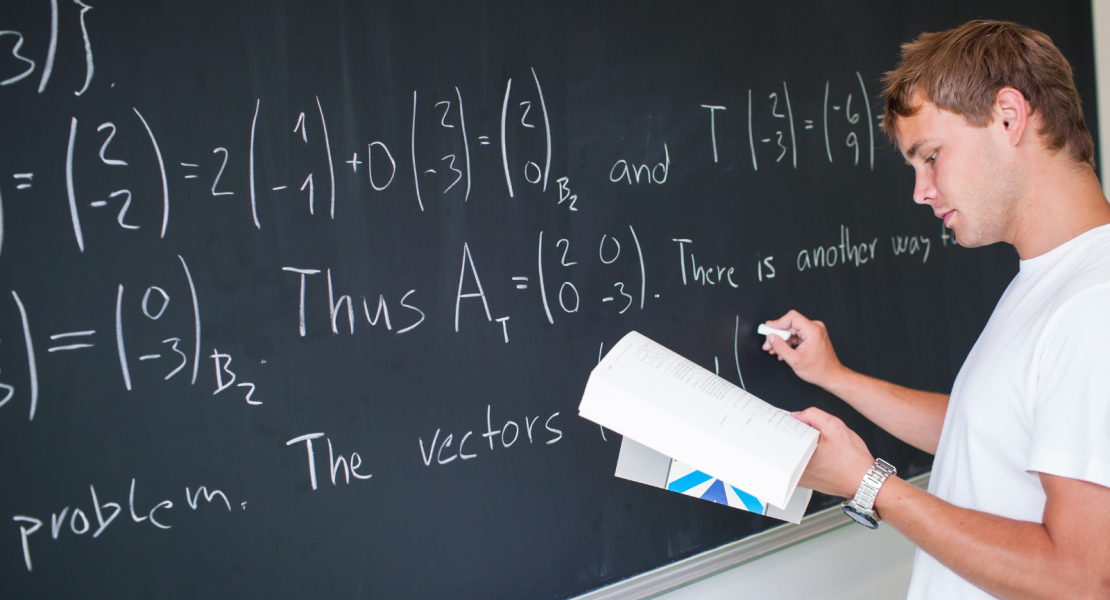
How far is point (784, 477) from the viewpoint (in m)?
0.73

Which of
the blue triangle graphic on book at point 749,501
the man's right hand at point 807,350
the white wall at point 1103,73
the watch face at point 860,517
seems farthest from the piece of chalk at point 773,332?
the white wall at point 1103,73

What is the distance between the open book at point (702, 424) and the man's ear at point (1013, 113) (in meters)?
0.48

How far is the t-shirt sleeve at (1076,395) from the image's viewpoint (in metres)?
0.68

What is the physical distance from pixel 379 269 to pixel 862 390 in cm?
92

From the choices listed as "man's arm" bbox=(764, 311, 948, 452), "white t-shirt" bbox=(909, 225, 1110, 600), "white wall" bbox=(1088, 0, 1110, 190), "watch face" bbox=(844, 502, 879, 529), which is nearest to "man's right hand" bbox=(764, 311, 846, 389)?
"man's arm" bbox=(764, 311, 948, 452)

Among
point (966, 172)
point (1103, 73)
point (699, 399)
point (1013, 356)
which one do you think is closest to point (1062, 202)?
point (966, 172)

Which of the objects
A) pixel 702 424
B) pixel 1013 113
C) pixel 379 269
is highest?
pixel 1013 113

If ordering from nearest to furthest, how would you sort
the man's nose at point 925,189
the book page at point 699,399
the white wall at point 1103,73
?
the book page at point 699,399 → the man's nose at point 925,189 → the white wall at point 1103,73

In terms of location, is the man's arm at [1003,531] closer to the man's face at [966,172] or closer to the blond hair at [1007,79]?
the man's face at [966,172]

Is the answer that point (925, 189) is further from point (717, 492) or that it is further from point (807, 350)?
point (717, 492)

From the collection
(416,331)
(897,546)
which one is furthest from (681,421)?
(897,546)

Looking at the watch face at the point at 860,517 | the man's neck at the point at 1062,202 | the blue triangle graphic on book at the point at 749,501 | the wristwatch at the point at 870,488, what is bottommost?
the blue triangle graphic on book at the point at 749,501

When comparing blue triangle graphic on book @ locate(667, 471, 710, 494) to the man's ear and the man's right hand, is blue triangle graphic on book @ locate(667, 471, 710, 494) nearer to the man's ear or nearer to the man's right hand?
the man's right hand

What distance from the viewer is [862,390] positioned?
122 centimetres
